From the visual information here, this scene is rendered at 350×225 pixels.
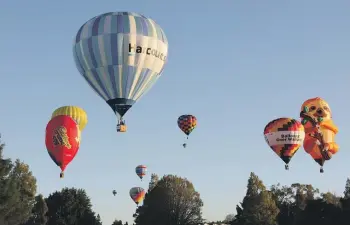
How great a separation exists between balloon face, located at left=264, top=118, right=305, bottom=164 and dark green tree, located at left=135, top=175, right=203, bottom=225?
2730 cm

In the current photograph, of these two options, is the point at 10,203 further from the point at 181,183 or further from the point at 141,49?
the point at 181,183

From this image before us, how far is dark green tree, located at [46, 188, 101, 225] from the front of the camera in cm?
9025

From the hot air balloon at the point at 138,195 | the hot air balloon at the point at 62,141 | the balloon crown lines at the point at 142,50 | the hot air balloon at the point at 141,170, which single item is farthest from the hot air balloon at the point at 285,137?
the hot air balloon at the point at 138,195

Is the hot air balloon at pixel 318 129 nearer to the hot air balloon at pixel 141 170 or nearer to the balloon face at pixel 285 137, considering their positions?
the balloon face at pixel 285 137

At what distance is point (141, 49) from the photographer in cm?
4944

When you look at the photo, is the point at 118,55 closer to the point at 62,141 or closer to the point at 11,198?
the point at 62,141

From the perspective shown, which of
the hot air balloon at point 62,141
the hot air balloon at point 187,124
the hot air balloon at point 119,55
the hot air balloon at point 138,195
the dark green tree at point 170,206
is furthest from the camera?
the hot air balloon at point 138,195

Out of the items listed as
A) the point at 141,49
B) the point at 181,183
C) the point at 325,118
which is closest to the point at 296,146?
the point at 325,118

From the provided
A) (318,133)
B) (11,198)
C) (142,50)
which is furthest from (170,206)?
(142,50)

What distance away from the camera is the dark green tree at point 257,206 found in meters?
84.6

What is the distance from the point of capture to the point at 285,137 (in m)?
77.6

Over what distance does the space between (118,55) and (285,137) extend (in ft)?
119

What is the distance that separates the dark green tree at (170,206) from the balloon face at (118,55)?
169ft

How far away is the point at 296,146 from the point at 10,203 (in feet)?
129
